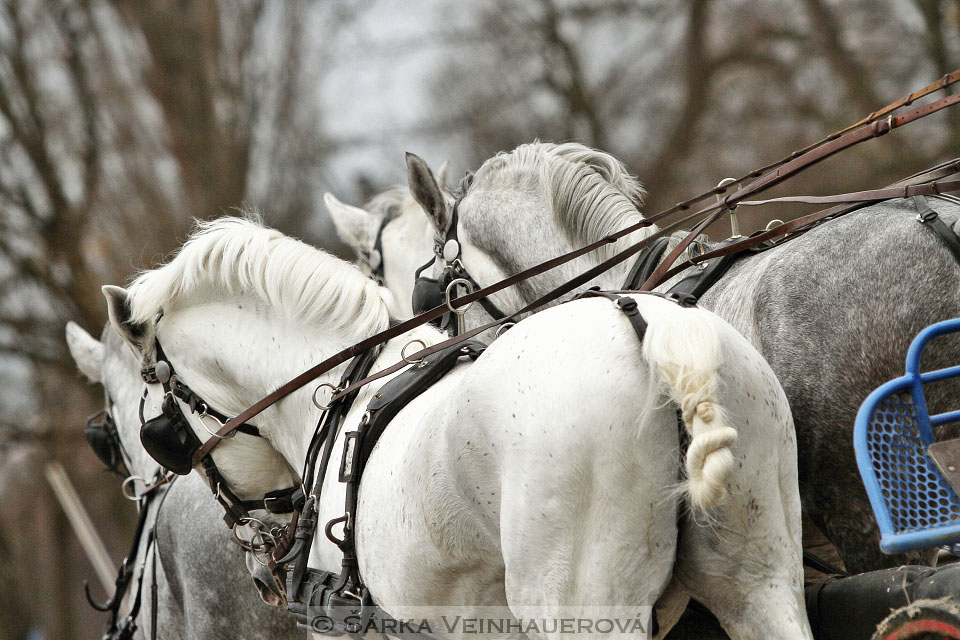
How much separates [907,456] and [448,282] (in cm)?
212

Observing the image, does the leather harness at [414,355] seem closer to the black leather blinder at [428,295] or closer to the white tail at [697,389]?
the white tail at [697,389]

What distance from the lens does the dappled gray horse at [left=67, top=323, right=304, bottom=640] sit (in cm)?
392

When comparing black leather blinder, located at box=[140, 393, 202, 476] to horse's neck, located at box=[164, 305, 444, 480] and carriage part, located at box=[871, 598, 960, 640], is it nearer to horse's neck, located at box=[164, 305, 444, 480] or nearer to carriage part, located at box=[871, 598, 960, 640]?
horse's neck, located at box=[164, 305, 444, 480]

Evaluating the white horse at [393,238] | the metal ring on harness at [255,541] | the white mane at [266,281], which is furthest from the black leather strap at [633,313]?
the white horse at [393,238]

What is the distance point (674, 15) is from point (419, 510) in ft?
29.5

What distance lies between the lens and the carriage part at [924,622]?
1883 mm

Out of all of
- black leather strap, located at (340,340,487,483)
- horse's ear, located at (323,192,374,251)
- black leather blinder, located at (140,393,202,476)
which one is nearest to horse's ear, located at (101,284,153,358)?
black leather blinder, located at (140,393,202,476)

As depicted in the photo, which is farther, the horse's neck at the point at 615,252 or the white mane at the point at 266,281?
the horse's neck at the point at 615,252

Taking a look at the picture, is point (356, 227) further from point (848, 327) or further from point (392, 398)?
point (848, 327)

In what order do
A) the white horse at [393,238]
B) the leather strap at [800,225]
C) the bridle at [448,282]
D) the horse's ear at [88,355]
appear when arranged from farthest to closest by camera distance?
1. the white horse at [393,238]
2. the horse's ear at [88,355]
3. the bridle at [448,282]
4. the leather strap at [800,225]

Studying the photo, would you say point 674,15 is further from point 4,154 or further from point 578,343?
point 578,343

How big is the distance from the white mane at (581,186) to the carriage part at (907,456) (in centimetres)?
155

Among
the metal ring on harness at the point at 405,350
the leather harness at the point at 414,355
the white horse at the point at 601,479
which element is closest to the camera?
the white horse at the point at 601,479

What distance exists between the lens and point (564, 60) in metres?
10.5
